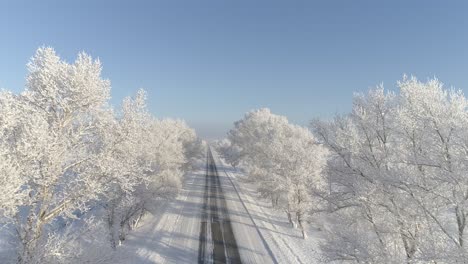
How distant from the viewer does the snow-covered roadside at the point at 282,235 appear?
23984 millimetres

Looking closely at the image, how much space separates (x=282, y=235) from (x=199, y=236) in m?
8.10

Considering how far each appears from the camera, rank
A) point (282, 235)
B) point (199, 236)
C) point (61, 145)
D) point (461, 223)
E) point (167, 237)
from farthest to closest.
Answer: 1. point (282, 235)
2. point (199, 236)
3. point (167, 237)
4. point (461, 223)
5. point (61, 145)

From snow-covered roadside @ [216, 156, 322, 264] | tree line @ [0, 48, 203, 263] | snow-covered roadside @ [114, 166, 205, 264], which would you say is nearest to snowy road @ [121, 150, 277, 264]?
snow-covered roadside @ [114, 166, 205, 264]

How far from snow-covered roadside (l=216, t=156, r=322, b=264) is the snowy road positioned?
0.83 meters

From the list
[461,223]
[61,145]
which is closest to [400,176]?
[461,223]

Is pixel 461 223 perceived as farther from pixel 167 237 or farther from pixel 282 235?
pixel 167 237

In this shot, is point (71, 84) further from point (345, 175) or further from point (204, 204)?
point (204, 204)

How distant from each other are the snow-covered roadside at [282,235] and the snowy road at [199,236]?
0.83 m

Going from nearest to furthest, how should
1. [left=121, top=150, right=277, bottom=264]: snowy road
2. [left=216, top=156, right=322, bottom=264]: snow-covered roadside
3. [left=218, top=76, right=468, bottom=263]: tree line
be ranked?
[left=218, top=76, right=468, bottom=263]: tree line → [left=121, top=150, right=277, bottom=264]: snowy road → [left=216, top=156, right=322, bottom=264]: snow-covered roadside

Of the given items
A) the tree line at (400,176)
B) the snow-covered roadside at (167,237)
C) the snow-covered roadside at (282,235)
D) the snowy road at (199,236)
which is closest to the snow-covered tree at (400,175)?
the tree line at (400,176)

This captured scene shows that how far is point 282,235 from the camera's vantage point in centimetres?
2975

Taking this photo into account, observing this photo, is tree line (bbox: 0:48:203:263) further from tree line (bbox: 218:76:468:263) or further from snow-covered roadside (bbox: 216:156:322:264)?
snow-covered roadside (bbox: 216:156:322:264)

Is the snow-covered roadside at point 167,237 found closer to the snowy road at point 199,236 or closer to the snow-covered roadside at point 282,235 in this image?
the snowy road at point 199,236

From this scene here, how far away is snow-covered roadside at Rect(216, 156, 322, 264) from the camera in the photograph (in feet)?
78.7
